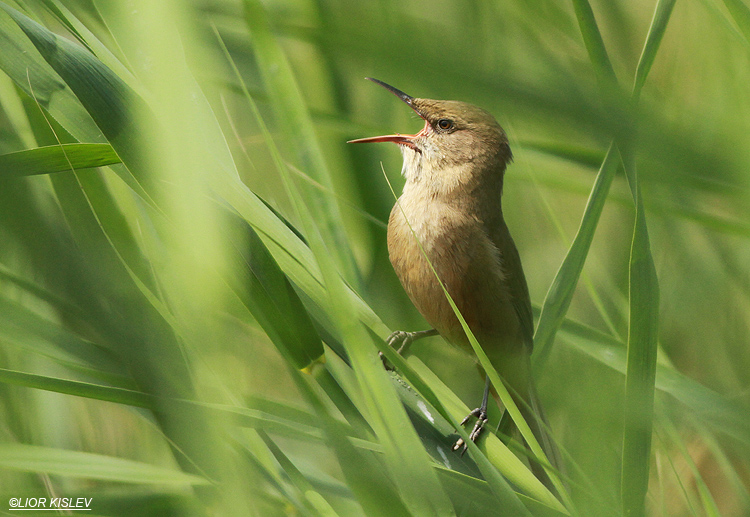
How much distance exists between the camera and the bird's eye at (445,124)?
9.37 ft

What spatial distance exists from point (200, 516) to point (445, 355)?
1576 millimetres

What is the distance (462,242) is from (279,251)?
3.88 feet

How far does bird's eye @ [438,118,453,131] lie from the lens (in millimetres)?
2855

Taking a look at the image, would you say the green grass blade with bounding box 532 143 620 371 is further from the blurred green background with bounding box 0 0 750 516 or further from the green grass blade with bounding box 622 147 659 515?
the green grass blade with bounding box 622 147 659 515

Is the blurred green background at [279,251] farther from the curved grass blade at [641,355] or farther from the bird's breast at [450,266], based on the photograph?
the bird's breast at [450,266]

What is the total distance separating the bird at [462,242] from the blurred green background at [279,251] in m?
0.43

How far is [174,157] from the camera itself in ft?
2.94

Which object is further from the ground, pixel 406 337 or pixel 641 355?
pixel 641 355

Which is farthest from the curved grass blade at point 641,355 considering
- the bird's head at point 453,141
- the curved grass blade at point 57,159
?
the bird's head at point 453,141

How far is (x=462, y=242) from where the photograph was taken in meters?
2.45

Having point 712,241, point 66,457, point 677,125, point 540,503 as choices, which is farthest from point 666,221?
point 66,457

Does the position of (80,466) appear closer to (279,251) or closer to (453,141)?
(279,251)

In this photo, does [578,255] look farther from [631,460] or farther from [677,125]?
[677,125]

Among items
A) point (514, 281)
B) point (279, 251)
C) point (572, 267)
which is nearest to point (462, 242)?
point (514, 281)
